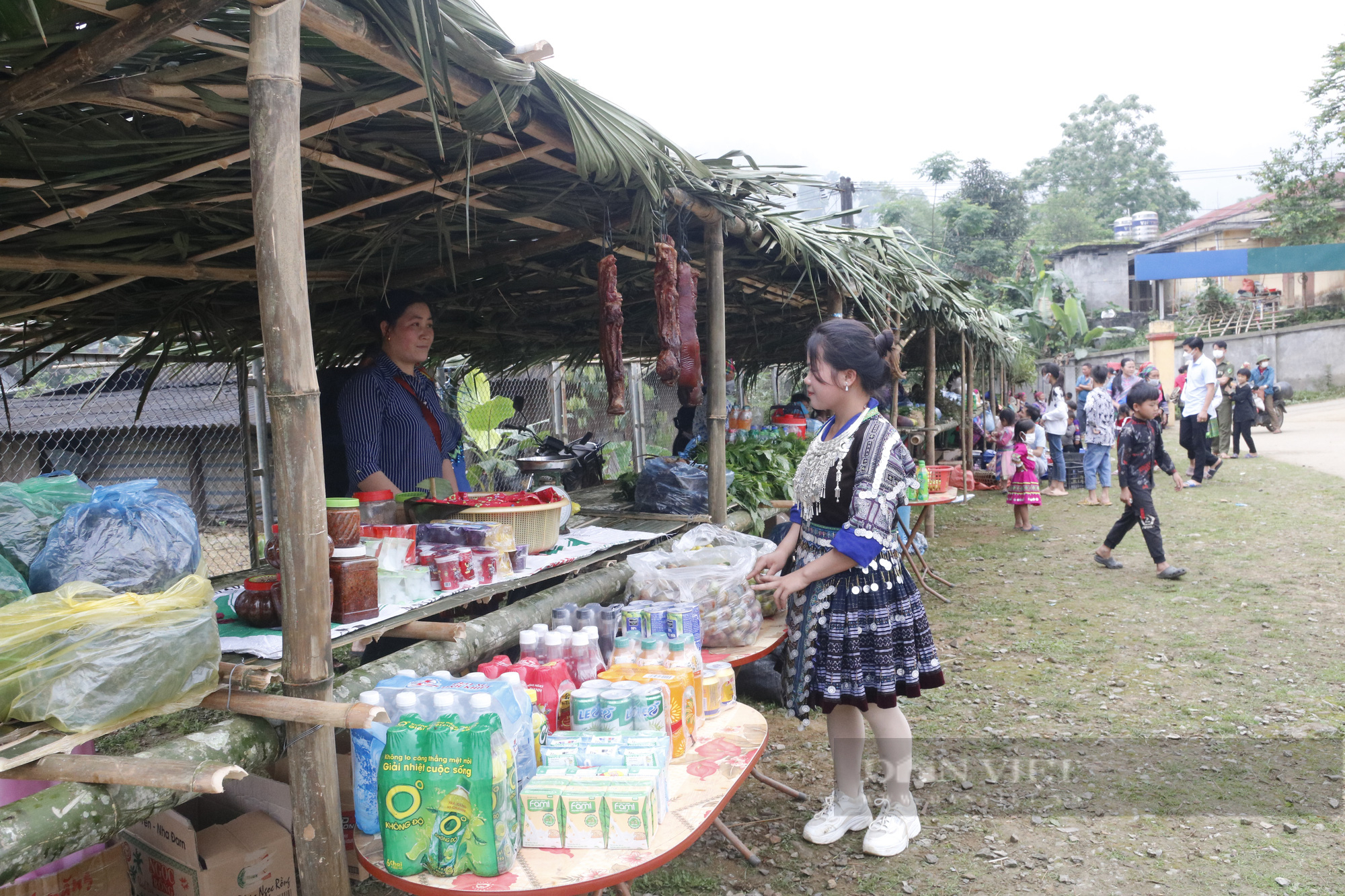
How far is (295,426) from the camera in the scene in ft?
6.23

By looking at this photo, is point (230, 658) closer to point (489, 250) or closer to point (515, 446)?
point (489, 250)

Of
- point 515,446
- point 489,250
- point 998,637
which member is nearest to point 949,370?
point 515,446

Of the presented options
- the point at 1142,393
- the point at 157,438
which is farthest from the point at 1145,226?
the point at 157,438

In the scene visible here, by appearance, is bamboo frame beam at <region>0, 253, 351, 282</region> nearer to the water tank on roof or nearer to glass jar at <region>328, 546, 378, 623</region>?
glass jar at <region>328, 546, 378, 623</region>

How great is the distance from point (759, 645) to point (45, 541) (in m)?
2.51

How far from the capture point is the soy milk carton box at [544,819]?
199 centimetres

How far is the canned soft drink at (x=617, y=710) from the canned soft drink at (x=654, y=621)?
0.56 meters

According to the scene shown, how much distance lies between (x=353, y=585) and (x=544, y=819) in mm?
949

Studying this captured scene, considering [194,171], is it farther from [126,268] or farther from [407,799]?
[407,799]

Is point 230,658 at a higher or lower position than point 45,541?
lower

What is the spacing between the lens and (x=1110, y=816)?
3.59 metres

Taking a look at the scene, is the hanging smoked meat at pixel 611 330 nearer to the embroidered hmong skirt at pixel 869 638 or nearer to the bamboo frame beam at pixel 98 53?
the embroidered hmong skirt at pixel 869 638

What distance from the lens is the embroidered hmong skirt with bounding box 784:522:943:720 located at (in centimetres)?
311

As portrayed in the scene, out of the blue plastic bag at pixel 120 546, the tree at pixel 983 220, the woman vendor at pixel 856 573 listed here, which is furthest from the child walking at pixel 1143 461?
the tree at pixel 983 220
